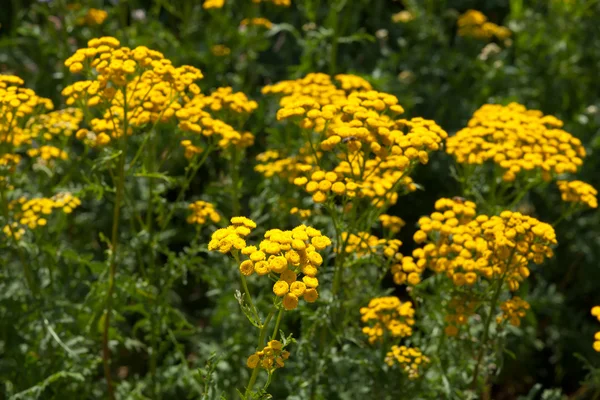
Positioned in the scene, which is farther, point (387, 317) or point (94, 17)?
point (94, 17)

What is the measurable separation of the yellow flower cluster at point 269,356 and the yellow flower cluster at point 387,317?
1.09 metres

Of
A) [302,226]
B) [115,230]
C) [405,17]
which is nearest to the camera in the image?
[302,226]

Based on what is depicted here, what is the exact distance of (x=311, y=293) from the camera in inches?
103

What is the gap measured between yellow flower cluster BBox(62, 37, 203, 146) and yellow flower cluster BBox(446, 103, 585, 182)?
1.62m

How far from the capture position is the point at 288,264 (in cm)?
268

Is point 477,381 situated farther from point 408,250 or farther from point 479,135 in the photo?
point 408,250

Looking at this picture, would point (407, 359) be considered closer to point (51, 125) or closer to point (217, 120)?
point (217, 120)

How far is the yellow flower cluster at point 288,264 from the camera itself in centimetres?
258

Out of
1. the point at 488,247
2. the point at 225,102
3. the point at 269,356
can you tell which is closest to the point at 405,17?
the point at 225,102

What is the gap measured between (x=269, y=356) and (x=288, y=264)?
1.23ft

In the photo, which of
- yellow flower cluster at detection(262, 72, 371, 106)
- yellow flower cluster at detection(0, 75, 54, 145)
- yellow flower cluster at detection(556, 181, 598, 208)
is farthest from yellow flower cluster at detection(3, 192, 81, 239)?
yellow flower cluster at detection(556, 181, 598, 208)

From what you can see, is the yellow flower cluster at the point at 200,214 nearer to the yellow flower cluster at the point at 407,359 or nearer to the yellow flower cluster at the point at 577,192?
the yellow flower cluster at the point at 407,359

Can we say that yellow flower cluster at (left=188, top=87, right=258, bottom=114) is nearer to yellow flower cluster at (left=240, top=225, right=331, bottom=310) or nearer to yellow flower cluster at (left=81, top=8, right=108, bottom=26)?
yellow flower cluster at (left=240, top=225, right=331, bottom=310)

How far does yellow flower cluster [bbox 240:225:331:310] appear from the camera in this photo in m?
2.58
